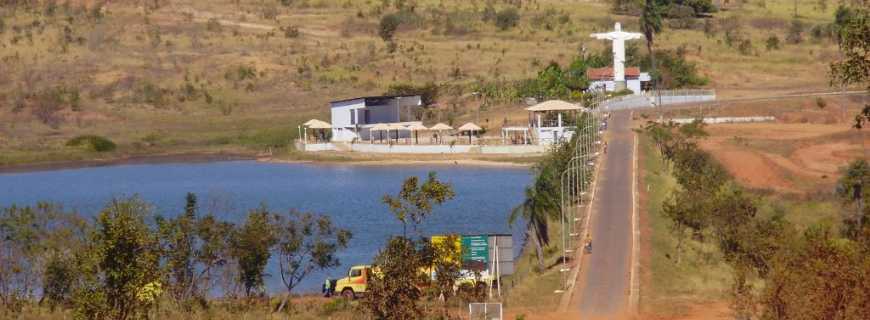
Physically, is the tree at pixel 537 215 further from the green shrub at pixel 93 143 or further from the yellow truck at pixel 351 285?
the green shrub at pixel 93 143

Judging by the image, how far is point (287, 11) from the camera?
498 ft

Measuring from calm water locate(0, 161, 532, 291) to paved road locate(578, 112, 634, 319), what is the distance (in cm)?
390

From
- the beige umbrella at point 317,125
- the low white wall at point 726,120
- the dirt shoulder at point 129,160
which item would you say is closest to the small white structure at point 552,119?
the low white wall at point 726,120

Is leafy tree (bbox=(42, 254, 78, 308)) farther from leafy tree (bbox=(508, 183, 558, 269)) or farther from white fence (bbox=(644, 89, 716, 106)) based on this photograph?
white fence (bbox=(644, 89, 716, 106))

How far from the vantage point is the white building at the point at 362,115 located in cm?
10138

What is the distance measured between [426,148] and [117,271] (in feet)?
221

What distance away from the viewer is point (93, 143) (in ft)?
320

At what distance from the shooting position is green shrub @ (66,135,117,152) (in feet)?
319

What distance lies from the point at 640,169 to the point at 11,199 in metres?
30.8

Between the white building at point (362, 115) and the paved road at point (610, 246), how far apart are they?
32133mm

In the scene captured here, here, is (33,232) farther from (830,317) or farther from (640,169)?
(640,169)

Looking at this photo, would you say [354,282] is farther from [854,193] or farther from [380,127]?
[380,127]

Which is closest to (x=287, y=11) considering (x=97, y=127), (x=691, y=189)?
(x=97, y=127)

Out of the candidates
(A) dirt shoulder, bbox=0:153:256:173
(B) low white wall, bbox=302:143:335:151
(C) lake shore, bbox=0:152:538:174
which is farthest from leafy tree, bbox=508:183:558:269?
(B) low white wall, bbox=302:143:335:151
